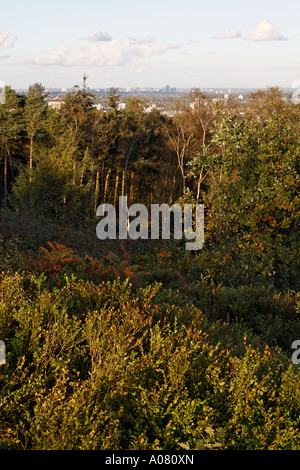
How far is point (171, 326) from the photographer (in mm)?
4965

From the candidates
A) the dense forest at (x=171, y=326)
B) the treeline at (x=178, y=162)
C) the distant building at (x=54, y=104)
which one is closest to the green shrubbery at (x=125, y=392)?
the dense forest at (x=171, y=326)

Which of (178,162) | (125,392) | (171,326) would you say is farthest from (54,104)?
(125,392)

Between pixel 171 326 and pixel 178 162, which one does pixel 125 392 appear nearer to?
pixel 171 326

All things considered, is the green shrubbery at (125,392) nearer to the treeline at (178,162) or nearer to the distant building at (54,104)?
the treeline at (178,162)

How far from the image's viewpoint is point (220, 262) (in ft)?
35.1

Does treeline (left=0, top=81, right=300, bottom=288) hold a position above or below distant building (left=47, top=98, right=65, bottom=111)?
below

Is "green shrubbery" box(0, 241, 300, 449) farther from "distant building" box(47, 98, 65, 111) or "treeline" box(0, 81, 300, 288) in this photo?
"distant building" box(47, 98, 65, 111)

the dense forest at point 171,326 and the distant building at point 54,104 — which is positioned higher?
the distant building at point 54,104

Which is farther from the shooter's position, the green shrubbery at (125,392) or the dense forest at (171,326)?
the dense forest at (171,326)

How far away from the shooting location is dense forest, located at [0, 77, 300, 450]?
Result: 124 inches

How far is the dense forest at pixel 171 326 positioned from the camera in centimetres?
316

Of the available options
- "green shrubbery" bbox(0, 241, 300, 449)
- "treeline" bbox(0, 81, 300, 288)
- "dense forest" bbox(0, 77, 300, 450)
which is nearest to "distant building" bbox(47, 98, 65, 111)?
"treeline" bbox(0, 81, 300, 288)
